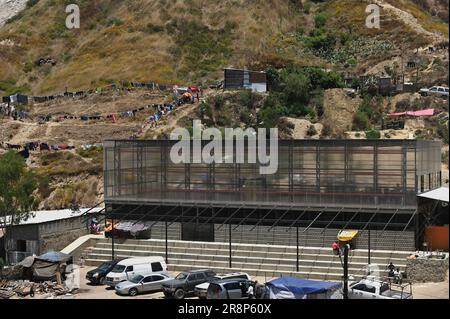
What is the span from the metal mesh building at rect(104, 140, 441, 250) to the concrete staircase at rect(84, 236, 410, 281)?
1.64 meters

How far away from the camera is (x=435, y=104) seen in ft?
263

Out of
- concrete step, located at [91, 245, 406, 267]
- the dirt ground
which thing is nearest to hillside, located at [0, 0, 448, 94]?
the dirt ground

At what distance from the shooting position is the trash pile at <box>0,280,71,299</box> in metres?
33.5

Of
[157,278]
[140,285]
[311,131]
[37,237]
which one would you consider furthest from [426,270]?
[311,131]

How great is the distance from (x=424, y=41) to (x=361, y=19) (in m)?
13.8

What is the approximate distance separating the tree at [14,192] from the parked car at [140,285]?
8.75 metres

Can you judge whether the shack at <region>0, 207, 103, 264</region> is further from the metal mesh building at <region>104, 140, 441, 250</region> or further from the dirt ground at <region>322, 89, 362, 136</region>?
the dirt ground at <region>322, 89, 362, 136</region>

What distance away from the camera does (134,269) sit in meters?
33.9

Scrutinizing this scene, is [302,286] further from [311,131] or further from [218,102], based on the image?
[218,102]

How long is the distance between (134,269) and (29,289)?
14.7 feet

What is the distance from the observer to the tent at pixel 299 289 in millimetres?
27484

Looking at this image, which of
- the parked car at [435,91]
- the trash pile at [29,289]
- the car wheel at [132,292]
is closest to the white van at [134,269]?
the car wheel at [132,292]

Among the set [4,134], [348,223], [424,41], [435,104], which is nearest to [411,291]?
[348,223]

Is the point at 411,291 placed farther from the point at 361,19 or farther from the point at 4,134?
the point at 361,19
